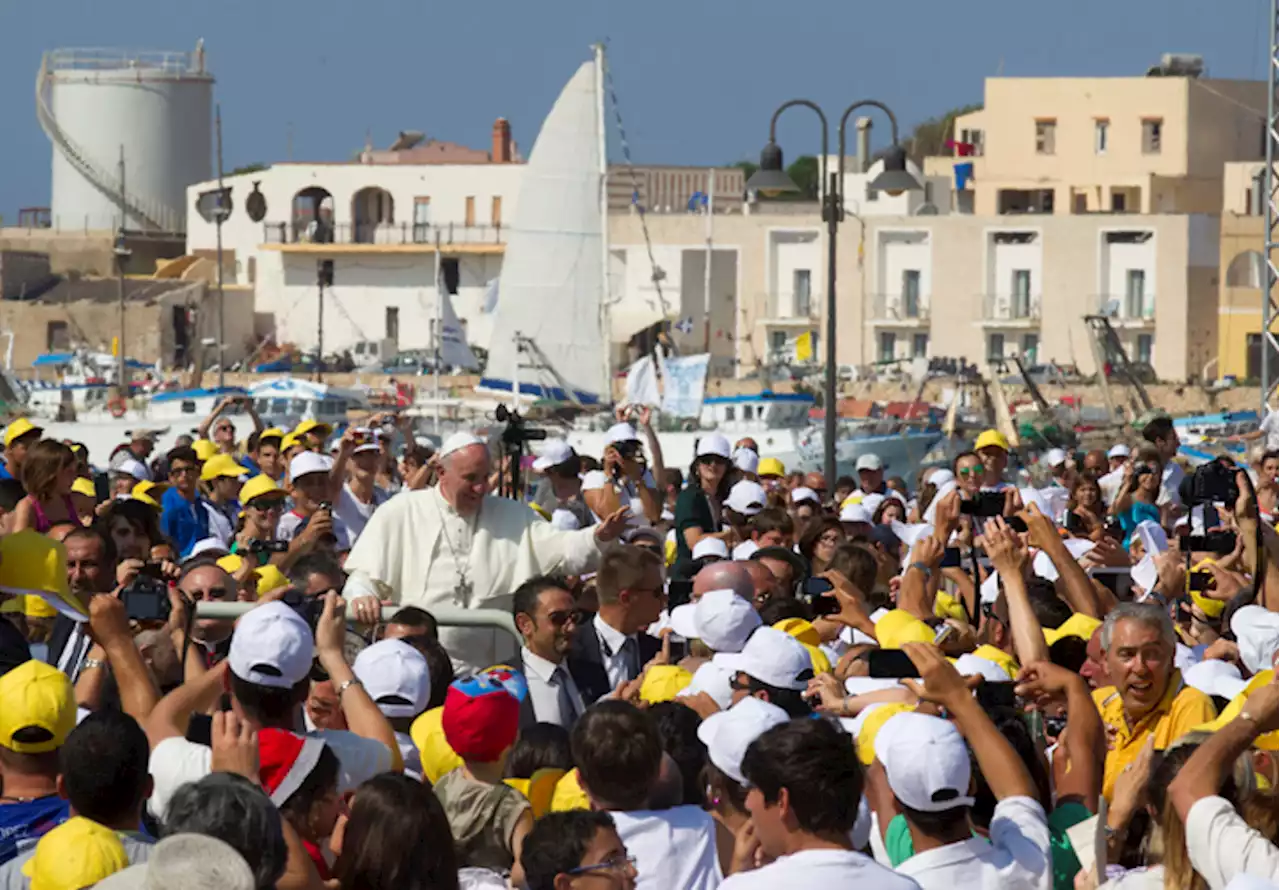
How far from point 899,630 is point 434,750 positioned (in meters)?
2.07

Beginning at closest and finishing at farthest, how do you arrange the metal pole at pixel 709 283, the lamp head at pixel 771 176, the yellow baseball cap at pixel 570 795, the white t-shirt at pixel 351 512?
1. the yellow baseball cap at pixel 570 795
2. the white t-shirt at pixel 351 512
3. the lamp head at pixel 771 176
4. the metal pole at pixel 709 283

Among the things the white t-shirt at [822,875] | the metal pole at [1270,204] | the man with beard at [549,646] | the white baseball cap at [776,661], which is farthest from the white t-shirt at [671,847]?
the metal pole at [1270,204]

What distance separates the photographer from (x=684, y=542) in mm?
11820

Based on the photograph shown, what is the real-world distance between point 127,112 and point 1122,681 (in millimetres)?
97593

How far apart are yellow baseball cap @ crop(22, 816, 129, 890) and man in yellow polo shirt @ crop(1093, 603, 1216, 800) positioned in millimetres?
3002

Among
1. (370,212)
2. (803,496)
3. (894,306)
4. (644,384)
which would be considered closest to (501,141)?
(370,212)

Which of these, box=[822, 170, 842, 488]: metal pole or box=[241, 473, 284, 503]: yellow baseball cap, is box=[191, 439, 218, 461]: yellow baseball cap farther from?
box=[822, 170, 842, 488]: metal pole

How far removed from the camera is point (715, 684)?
285 inches

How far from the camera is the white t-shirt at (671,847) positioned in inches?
235

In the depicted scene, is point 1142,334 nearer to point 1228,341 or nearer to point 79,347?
point 1228,341

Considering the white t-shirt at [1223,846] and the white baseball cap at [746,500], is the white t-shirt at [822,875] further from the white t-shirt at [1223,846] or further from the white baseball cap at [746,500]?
the white baseball cap at [746,500]

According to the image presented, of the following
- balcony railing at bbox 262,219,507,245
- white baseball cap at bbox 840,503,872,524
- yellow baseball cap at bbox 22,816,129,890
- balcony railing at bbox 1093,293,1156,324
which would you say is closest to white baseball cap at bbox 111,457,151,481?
white baseball cap at bbox 840,503,872,524

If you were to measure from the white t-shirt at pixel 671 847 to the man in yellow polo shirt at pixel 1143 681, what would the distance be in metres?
1.55

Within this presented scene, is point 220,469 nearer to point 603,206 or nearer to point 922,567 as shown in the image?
point 922,567
